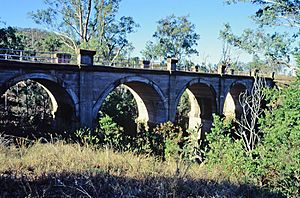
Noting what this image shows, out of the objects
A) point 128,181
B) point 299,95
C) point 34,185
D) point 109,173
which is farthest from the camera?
point 299,95

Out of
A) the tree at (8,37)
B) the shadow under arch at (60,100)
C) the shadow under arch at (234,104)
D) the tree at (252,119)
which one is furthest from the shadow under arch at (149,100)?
the shadow under arch at (234,104)

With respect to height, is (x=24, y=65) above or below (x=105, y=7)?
below

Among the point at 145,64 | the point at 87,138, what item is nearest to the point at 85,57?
the point at 145,64

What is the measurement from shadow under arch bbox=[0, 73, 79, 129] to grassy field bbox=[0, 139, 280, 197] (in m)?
8.11

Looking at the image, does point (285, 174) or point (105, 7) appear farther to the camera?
point (105, 7)

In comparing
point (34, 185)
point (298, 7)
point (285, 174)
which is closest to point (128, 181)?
point (34, 185)

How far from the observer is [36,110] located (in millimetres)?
21375

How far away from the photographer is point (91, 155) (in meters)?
4.80

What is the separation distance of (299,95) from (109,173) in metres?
4.37

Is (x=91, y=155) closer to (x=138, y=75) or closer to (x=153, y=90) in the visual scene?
(x=138, y=75)

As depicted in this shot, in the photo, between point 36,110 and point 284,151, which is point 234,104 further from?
point 284,151

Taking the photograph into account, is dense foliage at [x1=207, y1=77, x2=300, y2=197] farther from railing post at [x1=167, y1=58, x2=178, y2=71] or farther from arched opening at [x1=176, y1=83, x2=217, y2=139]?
arched opening at [x1=176, y1=83, x2=217, y2=139]

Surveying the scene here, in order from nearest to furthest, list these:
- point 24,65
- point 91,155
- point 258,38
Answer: point 91,155 < point 24,65 < point 258,38

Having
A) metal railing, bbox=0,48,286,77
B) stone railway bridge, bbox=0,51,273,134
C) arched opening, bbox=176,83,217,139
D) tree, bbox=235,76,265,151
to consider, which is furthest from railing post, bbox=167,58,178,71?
tree, bbox=235,76,265,151
